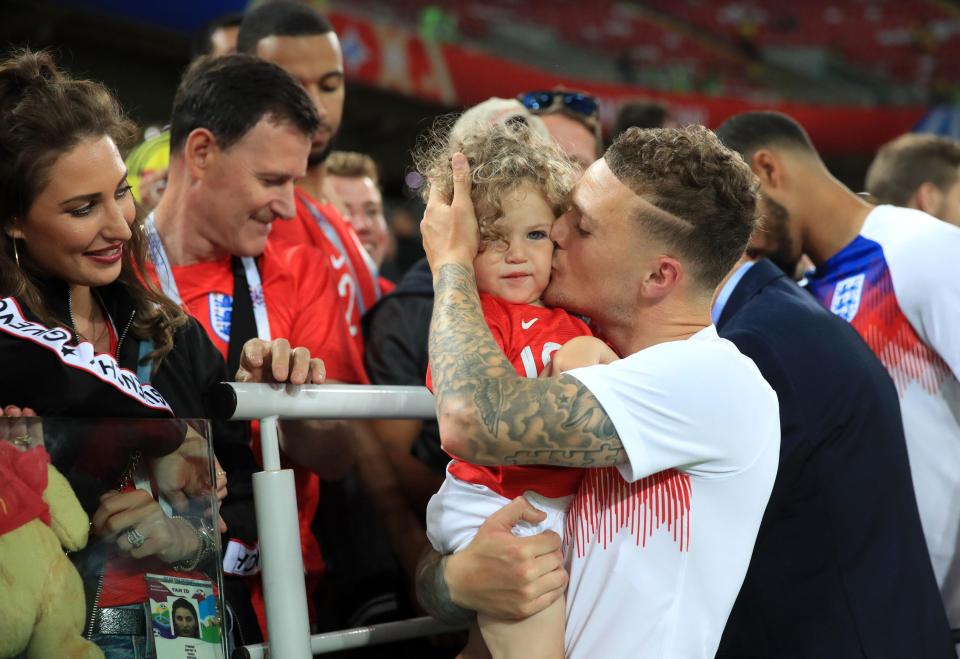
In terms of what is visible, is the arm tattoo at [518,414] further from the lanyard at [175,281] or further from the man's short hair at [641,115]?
the man's short hair at [641,115]

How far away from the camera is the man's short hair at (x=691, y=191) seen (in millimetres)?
1734

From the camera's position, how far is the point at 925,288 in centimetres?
245

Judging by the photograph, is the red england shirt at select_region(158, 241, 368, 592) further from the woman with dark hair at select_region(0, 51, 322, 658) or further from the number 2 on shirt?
the woman with dark hair at select_region(0, 51, 322, 658)

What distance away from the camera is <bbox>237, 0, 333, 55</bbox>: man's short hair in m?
2.97

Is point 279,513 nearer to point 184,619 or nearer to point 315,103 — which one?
point 184,619

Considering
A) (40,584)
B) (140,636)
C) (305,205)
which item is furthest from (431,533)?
(305,205)

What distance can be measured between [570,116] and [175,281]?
1.36m

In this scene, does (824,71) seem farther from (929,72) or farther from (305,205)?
(305,205)

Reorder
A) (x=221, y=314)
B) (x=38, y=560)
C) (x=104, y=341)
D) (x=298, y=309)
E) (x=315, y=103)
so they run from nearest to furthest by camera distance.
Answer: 1. (x=38, y=560)
2. (x=104, y=341)
3. (x=221, y=314)
4. (x=298, y=309)
5. (x=315, y=103)

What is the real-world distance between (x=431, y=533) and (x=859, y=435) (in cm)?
91

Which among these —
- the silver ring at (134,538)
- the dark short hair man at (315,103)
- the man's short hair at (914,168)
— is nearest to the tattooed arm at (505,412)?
the silver ring at (134,538)

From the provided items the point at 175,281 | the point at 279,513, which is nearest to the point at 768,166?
the point at 175,281

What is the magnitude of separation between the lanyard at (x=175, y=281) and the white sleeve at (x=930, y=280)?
1.53 m

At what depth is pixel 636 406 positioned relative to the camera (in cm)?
156
